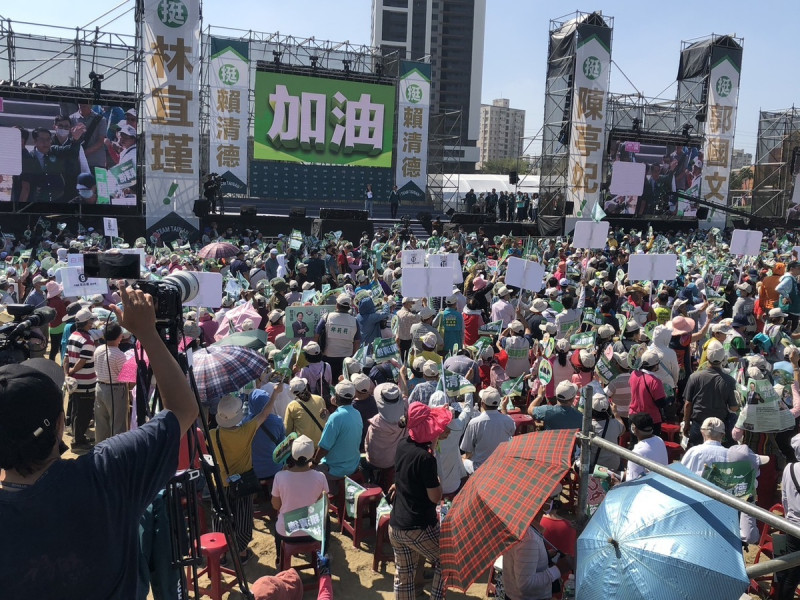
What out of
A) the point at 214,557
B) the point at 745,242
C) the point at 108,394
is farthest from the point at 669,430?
the point at 745,242

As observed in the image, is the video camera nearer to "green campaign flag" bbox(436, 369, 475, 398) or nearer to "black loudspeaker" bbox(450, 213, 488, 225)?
"green campaign flag" bbox(436, 369, 475, 398)

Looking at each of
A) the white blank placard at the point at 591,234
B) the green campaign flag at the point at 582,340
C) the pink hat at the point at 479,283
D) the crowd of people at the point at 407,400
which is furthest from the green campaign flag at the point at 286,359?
the white blank placard at the point at 591,234

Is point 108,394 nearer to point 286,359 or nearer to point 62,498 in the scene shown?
point 286,359

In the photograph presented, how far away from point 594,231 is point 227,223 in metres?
14.1

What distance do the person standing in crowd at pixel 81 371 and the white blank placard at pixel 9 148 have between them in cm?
1590

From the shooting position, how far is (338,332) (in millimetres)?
7652

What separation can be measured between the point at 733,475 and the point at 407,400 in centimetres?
264

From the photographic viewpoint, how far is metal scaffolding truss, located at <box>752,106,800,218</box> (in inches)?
1396

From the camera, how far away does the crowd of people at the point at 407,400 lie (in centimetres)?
180

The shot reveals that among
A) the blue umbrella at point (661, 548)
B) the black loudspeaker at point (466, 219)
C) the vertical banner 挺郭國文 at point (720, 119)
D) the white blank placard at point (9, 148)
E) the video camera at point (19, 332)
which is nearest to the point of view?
the blue umbrella at point (661, 548)

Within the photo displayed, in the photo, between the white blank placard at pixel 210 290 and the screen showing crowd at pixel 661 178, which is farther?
the screen showing crowd at pixel 661 178

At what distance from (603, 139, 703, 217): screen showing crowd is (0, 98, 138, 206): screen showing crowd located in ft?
62.3

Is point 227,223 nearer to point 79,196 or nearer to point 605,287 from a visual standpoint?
point 79,196

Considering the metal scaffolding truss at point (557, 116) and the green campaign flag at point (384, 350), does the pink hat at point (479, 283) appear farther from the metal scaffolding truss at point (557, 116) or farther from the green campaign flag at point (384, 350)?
the metal scaffolding truss at point (557, 116)
